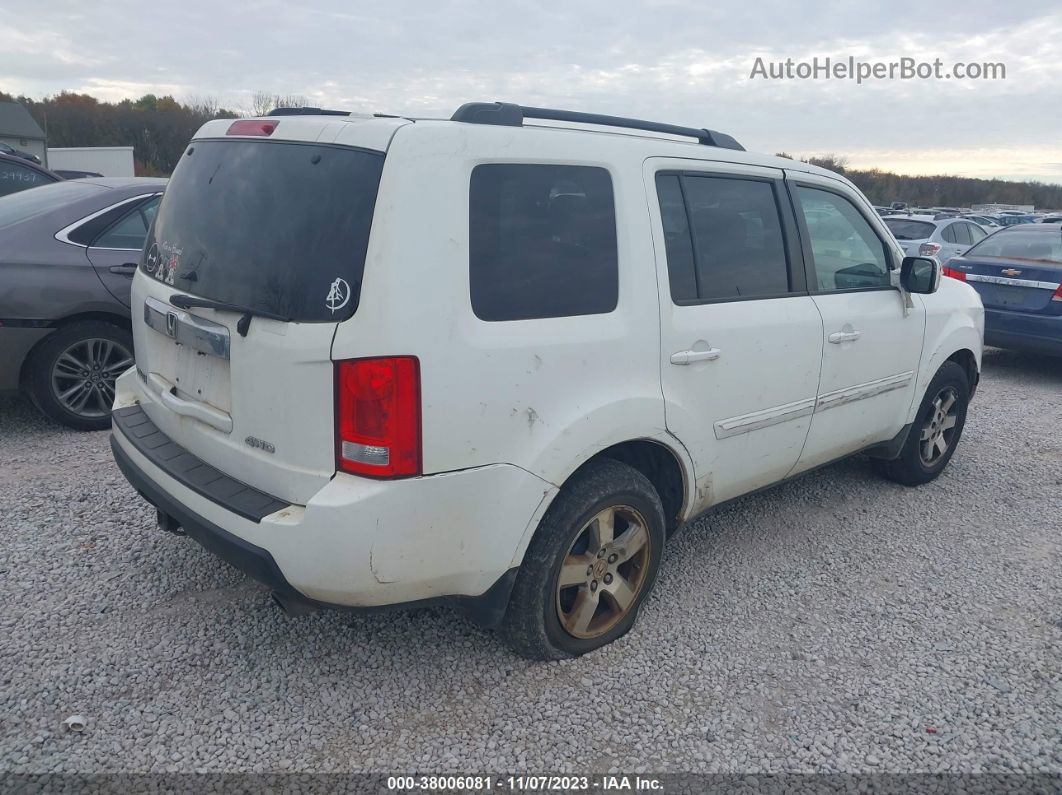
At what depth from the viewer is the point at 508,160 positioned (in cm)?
259

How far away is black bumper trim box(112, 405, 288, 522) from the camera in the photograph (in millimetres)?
2514

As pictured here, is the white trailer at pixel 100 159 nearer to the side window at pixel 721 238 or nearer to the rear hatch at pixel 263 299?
the rear hatch at pixel 263 299

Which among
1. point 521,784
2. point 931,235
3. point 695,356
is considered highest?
point 931,235

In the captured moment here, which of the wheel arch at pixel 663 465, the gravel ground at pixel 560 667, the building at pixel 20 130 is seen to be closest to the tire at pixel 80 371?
the gravel ground at pixel 560 667

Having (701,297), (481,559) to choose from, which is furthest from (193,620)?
(701,297)

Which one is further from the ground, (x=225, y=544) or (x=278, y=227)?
(x=278, y=227)

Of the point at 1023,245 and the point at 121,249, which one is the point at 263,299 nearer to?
the point at 121,249

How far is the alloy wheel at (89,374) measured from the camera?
16.5 ft

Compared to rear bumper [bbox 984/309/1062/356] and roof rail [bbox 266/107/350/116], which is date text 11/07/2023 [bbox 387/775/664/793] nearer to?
roof rail [bbox 266/107/350/116]

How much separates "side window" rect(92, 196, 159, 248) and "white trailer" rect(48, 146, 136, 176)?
38.9 m

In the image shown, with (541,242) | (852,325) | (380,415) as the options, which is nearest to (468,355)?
(380,415)

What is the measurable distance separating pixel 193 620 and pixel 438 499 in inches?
55.4

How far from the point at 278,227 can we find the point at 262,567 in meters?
1.04

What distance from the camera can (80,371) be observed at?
5.10m
